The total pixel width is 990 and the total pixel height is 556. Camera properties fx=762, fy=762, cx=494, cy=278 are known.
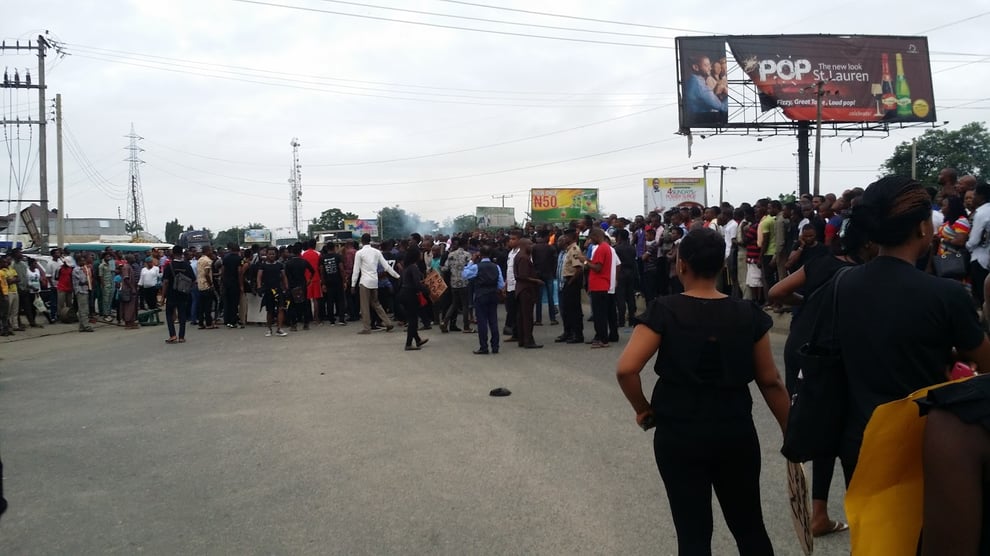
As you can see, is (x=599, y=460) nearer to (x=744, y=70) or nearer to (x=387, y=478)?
(x=387, y=478)

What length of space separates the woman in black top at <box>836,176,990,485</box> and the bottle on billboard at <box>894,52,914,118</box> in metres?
31.4

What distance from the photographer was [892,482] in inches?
79.4

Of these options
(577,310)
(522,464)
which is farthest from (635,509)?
(577,310)

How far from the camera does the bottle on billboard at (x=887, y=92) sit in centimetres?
2998

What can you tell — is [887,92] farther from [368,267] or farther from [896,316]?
[896,316]

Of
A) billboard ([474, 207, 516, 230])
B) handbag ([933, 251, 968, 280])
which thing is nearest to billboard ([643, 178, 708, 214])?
billboard ([474, 207, 516, 230])

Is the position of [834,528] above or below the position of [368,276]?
below

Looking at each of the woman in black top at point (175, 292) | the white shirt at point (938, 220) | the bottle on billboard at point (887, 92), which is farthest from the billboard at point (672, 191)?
the white shirt at point (938, 220)

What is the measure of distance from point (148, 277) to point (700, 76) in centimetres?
2071

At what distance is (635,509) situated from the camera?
16.6ft

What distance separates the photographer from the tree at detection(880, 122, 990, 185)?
54.0 metres

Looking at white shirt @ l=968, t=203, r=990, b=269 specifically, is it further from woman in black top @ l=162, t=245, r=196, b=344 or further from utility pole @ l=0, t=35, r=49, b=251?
utility pole @ l=0, t=35, r=49, b=251

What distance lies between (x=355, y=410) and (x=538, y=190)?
2024 inches

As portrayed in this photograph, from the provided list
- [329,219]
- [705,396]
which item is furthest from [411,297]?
[329,219]
